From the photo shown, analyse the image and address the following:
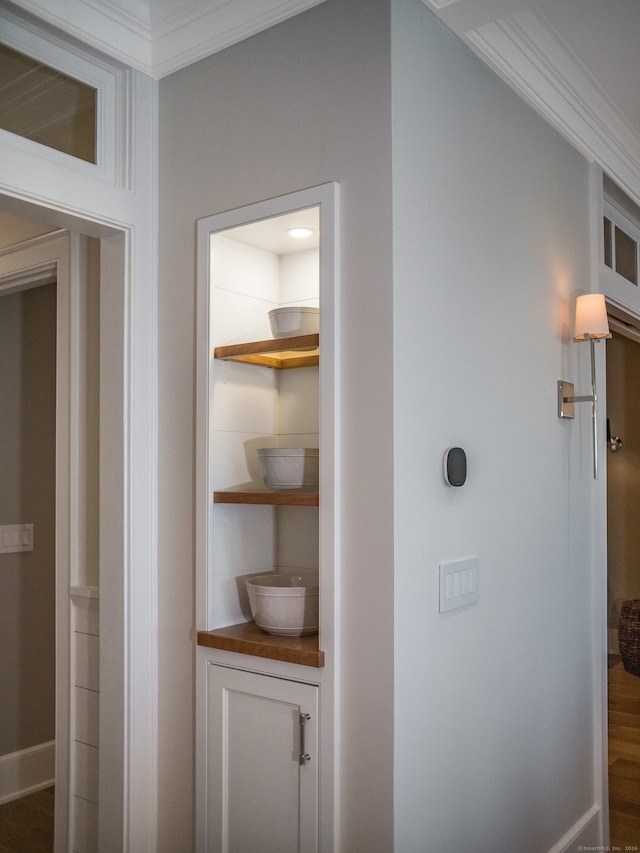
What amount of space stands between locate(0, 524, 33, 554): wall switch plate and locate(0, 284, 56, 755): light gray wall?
3cm

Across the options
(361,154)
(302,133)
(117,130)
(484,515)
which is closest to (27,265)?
(117,130)

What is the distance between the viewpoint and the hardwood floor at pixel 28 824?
285 cm

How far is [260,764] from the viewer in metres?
2.04

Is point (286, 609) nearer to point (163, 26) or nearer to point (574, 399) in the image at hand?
point (574, 399)

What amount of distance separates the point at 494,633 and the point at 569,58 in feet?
6.17

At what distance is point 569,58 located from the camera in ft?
8.48

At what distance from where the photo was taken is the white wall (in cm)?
193

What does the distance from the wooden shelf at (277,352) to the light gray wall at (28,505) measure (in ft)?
5.50

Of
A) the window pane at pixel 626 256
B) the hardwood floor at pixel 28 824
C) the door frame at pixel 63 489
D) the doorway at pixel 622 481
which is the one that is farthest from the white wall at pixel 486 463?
the doorway at pixel 622 481

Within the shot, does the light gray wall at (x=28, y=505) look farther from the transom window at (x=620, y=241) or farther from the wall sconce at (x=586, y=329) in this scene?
the transom window at (x=620, y=241)

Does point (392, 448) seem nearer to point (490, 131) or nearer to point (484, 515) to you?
point (484, 515)

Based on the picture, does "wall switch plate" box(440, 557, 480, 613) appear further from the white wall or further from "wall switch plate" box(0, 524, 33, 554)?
"wall switch plate" box(0, 524, 33, 554)

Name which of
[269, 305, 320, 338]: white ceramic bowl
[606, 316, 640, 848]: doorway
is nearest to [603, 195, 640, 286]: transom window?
[269, 305, 320, 338]: white ceramic bowl

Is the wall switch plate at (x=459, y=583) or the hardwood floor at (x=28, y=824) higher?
the wall switch plate at (x=459, y=583)
